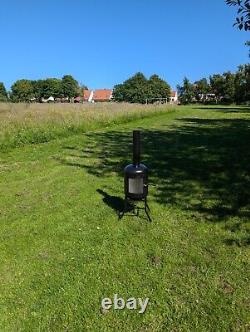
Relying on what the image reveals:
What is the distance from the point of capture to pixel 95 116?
18.6 metres

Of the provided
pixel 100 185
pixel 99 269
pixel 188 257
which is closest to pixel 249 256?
pixel 188 257

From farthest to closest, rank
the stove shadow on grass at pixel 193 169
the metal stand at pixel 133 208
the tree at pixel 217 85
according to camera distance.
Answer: the tree at pixel 217 85 < the stove shadow on grass at pixel 193 169 < the metal stand at pixel 133 208

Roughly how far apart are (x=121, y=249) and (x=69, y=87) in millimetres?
96983

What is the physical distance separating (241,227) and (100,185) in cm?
277

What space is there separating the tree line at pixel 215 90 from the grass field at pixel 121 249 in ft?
161

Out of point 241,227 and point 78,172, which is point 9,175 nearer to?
point 78,172

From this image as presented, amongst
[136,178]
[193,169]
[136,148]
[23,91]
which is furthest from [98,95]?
[136,178]

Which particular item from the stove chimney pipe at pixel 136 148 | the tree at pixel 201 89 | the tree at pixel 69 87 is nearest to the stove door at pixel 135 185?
the stove chimney pipe at pixel 136 148

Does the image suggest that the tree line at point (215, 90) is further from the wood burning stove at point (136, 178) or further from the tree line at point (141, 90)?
the wood burning stove at point (136, 178)

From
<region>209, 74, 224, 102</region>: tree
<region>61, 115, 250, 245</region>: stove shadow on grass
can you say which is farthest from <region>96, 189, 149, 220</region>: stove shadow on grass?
<region>209, 74, 224, 102</region>: tree

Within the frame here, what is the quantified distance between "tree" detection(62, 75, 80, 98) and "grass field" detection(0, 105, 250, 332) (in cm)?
9206

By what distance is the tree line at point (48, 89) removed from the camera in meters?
96.8

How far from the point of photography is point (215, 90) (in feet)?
246

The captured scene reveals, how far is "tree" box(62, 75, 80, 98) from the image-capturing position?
97375mm
